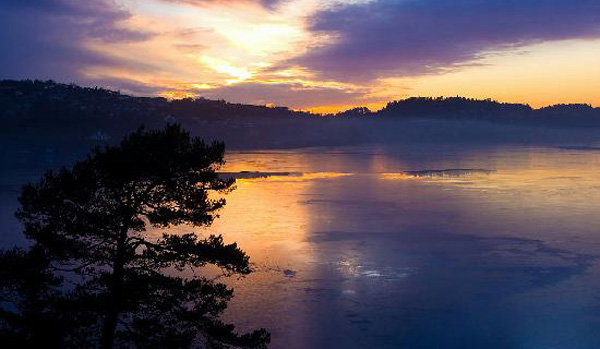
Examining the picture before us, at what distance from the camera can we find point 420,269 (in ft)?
75.7

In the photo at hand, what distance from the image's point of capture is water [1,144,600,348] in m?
16.3

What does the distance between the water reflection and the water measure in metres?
0.06

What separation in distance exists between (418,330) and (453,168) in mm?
62801

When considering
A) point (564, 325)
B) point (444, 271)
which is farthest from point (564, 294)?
point (444, 271)

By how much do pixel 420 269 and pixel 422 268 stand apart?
0.23 meters

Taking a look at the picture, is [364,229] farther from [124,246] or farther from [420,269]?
[124,246]

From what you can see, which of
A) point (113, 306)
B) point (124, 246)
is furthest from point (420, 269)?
point (113, 306)

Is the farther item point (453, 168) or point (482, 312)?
point (453, 168)

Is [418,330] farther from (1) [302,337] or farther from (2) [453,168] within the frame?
(2) [453,168]

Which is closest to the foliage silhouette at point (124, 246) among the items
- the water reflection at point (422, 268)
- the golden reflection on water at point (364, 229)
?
the golden reflection on water at point (364, 229)

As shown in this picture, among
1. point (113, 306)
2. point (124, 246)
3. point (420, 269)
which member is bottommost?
point (420, 269)

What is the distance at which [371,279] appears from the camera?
21609mm

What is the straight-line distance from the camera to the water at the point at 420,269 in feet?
53.5

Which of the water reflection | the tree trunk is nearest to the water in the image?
the water reflection
